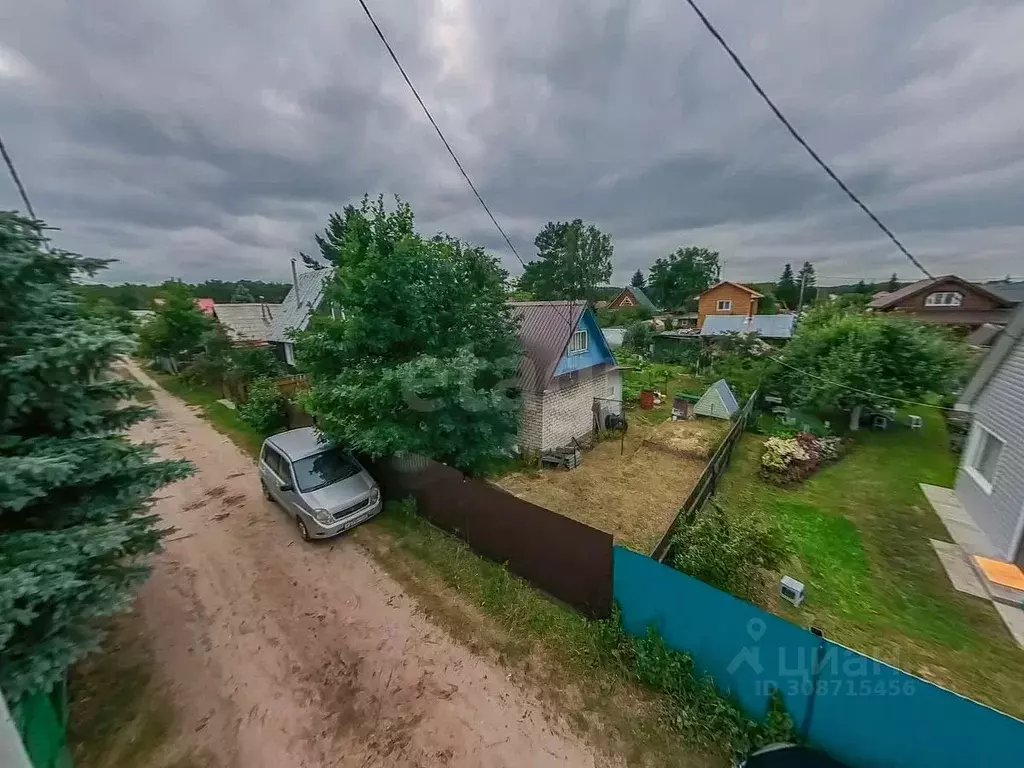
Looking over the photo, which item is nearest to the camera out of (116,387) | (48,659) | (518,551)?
(48,659)

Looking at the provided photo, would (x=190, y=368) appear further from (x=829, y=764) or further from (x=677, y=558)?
(x=829, y=764)

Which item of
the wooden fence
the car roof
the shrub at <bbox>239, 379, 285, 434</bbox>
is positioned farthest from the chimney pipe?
the wooden fence

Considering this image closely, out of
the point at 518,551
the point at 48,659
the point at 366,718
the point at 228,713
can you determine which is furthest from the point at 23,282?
the point at 518,551

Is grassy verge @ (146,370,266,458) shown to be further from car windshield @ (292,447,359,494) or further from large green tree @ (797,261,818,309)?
large green tree @ (797,261,818,309)

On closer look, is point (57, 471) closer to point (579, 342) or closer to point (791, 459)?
point (579, 342)

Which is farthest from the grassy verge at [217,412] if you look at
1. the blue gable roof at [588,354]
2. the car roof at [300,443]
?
the blue gable roof at [588,354]

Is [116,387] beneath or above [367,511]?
above

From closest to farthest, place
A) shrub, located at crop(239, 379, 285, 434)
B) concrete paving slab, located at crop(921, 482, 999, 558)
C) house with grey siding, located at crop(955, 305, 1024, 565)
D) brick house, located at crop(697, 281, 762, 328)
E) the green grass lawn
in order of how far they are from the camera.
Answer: the green grass lawn → house with grey siding, located at crop(955, 305, 1024, 565) → concrete paving slab, located at crop(921, 482, 999, 558) → shrub, located at crop(239, 379, 285, 434) → brick house, located at crop(697, 281, 762, 328)
